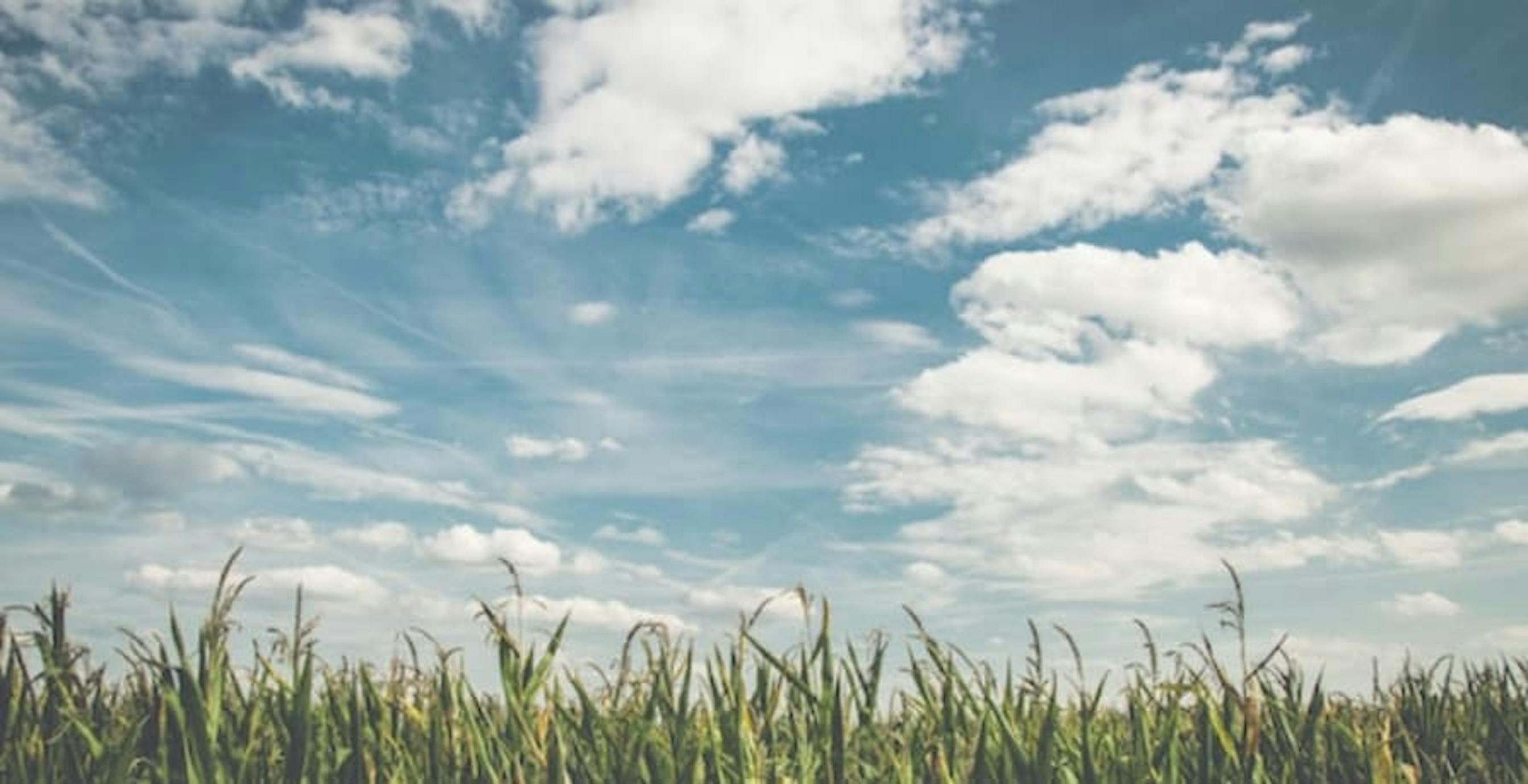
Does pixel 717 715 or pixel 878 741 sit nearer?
pixel 717 715

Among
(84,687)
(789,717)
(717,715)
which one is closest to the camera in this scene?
(717,715)

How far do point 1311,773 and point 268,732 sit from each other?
4.76m

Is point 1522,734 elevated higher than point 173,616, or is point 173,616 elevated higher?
point 173,616

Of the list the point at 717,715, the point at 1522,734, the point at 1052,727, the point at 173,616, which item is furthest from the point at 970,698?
the point at 1522,734

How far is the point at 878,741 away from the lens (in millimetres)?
5715

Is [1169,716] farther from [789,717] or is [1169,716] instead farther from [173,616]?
[173,616]

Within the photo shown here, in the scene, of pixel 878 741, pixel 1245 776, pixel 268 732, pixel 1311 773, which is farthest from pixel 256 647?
pixel 1311 773

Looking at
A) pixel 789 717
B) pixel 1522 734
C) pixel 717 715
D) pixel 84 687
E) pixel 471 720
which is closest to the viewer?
pixel 471 720

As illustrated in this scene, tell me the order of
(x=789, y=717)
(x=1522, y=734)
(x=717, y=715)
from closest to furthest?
(x=717, y=715) → (x=789, y=717) → (x=1522, y=734)

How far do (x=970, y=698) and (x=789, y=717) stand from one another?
30.8 inches

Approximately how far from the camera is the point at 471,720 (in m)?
4.49

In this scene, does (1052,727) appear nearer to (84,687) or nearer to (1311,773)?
(1311,773)

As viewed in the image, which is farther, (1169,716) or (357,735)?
(1169,716)

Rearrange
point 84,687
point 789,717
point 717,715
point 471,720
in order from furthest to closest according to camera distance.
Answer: point 84,687 → point 789,717 → point 717,715 → point 471,720
